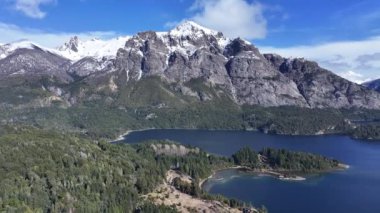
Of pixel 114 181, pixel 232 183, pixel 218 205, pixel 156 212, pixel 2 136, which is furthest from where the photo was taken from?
pixel 232 183

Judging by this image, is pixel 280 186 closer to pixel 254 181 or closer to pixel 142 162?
pixel 254 181

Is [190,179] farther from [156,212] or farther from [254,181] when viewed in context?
[156,212]

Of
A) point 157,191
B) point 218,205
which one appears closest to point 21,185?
point 157,191

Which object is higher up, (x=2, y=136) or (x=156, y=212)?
(x=2, y=136)

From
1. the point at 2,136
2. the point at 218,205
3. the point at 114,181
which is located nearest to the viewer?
the point at 218,205

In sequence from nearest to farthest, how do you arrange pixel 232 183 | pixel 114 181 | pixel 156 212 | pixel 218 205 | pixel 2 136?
pixel 156 212
pixel 218 205
pixel 114 181
pixel 2 136
pixel 232 183

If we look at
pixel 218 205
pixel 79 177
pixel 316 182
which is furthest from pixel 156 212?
pixel 316 182

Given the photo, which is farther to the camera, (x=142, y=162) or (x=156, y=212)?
(x=142, y=162)

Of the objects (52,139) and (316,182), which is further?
(316,182)

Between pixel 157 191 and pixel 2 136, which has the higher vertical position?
pixel 2 136
